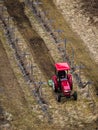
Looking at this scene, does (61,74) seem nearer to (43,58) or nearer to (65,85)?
(65,85)

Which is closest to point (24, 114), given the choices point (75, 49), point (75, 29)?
point (75, 49)

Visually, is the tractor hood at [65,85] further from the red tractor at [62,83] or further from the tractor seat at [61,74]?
the tractor seat at [61,74]

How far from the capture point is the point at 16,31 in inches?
1516

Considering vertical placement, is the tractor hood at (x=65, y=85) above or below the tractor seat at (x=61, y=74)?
below

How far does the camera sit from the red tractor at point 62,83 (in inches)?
1125

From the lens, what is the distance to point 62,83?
29000mm

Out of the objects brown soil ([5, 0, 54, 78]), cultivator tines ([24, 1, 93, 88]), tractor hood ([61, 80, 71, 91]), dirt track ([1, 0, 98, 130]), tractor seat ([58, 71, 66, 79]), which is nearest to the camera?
dirt track ([1, 0, 98, 130])

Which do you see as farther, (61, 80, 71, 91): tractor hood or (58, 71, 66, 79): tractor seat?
(58, 71, 66, 79): tractor seat

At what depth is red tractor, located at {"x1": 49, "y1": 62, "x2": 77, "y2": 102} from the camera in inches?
1125

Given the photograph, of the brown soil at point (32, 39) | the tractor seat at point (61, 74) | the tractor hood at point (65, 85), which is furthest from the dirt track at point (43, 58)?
the tractor seat at point (61, 74)

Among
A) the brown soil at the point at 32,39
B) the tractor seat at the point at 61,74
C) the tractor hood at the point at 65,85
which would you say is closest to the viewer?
the tractor hood at the point at 65,85

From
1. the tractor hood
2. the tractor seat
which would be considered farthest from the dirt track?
the tractor seat

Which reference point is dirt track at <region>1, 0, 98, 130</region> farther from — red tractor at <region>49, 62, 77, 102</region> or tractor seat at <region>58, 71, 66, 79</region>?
tractor seat at <region>58, 71, 66, 79</region>

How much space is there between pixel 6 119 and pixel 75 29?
16.3m
